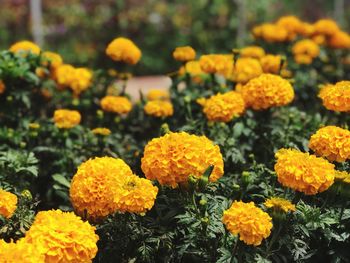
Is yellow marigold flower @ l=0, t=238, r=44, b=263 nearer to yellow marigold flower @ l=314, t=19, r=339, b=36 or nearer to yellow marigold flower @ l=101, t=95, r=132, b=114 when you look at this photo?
yellow marigold flower @ l=101, t=95, r=132, b=114

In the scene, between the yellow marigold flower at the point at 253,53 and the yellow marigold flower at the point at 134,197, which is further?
the yellow marigold flower at the point at 253,53

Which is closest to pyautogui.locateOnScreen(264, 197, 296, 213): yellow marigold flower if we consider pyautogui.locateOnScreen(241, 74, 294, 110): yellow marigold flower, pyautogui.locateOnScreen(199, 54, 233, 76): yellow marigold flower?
pyautogui.locateOnScreen(241, 74, 294, 110): yellow marigold flower

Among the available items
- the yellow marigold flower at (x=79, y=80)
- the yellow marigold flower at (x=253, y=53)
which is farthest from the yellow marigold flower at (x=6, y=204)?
the yellow marigold flower at (x=253, y=53)

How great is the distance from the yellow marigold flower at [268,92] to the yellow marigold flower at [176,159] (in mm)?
783

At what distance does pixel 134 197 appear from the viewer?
2342 mm

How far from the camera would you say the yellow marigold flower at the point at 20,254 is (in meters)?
1.95

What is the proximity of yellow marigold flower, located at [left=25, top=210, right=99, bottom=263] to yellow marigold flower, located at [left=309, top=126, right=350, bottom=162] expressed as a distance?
105 cm

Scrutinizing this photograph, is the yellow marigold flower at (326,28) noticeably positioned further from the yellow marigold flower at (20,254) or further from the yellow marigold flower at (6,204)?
the yellow marigold flower at (20,254)

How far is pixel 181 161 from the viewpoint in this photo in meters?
2.42

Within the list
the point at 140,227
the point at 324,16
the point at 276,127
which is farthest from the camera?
the point at 324,16

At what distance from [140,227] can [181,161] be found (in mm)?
348

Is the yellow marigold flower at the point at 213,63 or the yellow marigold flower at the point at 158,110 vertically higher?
the yellow marigold flower at the point at 213,63

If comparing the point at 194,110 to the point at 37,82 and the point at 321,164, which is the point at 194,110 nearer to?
the point at 37,82

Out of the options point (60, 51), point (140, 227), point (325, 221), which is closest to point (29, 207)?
point (140, 227)
